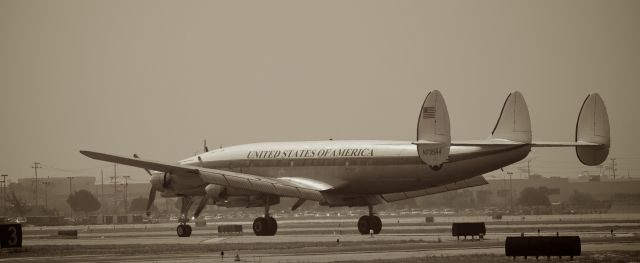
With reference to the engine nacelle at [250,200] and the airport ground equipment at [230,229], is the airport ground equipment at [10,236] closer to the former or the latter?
the engine nacelle at [250,200]

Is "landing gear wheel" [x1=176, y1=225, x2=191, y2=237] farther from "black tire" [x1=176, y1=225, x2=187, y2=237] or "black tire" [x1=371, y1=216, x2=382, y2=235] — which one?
"black tire" [x1=371, y1=216, x2=382, y2=235]

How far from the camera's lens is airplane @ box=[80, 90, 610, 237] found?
54719 mm

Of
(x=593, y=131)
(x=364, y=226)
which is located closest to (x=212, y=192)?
(x=364, y=226)

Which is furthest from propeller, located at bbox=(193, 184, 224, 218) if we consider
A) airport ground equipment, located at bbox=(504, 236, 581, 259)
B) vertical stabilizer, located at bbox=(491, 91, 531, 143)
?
airport ground equipment, located at bbox=(504, 236, 581, 259)

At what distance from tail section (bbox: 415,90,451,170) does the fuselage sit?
3725 mm

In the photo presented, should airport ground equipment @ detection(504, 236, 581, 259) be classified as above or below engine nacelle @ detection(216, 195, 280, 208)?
below

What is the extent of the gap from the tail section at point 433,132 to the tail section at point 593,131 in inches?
268

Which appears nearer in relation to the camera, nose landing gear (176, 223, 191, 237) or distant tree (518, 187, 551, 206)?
nose landing gear (176, 223, 191, 237)

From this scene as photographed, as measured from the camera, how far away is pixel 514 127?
5606 cm

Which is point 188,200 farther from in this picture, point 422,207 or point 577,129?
point 422,207

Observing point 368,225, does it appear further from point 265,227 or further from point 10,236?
point 10,236

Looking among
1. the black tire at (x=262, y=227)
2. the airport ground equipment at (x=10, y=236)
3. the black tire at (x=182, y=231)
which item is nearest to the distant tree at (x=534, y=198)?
the black tire at (x=182, y=231)

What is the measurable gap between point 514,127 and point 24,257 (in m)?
24.7

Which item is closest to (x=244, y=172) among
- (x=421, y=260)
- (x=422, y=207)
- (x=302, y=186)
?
(x=302, y=186)
